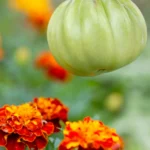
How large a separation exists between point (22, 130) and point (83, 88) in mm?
1228

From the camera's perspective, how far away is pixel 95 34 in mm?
967

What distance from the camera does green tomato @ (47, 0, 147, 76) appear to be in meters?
0.97

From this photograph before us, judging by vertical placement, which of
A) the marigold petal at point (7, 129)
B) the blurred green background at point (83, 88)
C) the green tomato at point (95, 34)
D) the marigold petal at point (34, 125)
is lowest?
the blurred green background at point (83, 88)

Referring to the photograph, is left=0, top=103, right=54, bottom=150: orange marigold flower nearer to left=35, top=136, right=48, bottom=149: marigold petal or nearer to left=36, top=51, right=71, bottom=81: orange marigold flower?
left=35, top=136, right=48, bottom=149: marigold petal

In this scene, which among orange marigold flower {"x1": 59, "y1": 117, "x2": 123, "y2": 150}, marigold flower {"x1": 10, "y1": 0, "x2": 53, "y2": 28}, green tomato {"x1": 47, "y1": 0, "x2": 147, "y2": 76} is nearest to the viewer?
green tomato {"x1": 47, "y1": 0, "x2": 147, "y2": 76}

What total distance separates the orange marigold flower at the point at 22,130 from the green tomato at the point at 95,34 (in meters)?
0.19

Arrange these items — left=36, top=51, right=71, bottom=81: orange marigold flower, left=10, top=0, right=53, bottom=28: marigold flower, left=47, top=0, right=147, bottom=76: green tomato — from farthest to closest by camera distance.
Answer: left=10, top=0, right=53, bottom=28: marigold flower → left=36, top=51, right=71, bottom=81: orange marigold flower → left=47, top=0, right=147, bottom=76: green tomato

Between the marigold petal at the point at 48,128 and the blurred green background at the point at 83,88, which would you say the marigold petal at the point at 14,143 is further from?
the blurred green background at the point at 83,88

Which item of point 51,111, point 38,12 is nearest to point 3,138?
point 51,111

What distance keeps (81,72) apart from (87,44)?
0.07 meters

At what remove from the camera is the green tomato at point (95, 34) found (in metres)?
0.97

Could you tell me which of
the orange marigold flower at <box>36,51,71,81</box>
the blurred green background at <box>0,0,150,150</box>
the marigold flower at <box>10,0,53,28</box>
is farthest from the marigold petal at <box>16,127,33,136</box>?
the marigold flower at <box>10,0,53,28</box>

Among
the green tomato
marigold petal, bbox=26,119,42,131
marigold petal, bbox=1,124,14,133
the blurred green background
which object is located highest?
the green tomato

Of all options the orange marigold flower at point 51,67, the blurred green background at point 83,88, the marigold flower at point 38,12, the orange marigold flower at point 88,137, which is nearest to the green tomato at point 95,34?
the orange marigold flower at point 88,137
